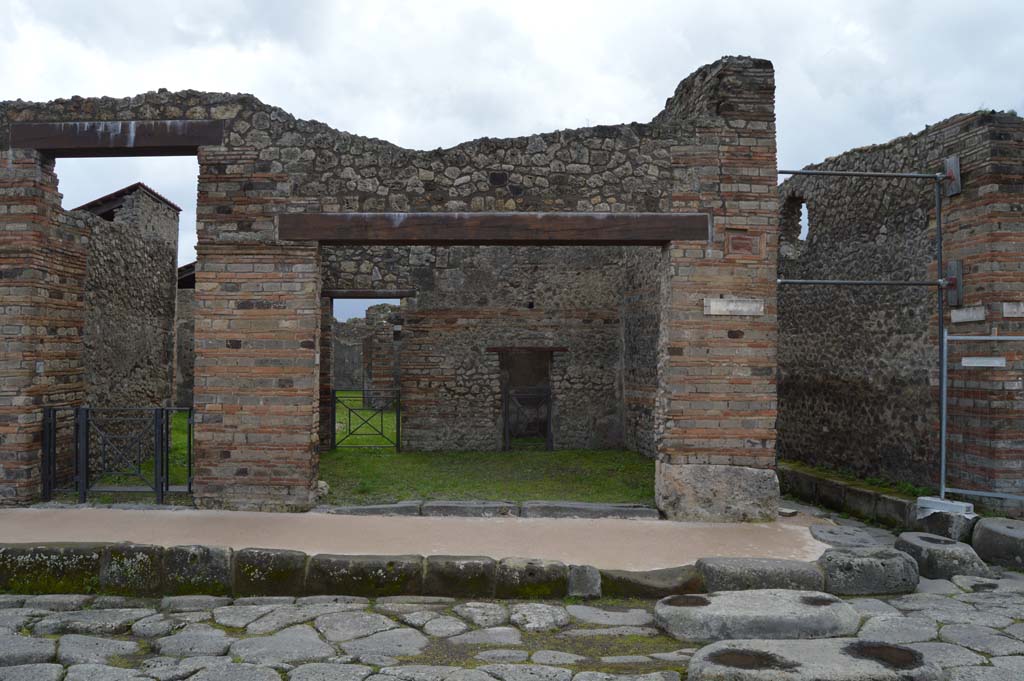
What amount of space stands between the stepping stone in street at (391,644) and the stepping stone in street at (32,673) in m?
1.42

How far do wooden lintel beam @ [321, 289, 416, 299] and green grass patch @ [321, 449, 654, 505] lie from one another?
247 cm

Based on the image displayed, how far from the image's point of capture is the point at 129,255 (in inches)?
371

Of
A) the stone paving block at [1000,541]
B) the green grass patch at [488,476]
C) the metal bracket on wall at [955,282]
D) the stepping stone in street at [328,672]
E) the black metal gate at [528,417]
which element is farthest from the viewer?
the black metal gate at [528,417]

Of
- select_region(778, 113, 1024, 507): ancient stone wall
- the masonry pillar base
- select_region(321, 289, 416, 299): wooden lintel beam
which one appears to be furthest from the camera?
select_region(321, 289, 416, 299): wooden lintel beam

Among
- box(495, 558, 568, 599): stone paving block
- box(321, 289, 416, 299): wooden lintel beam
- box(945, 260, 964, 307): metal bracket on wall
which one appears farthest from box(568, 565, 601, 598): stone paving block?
box(321, 289, 416, 299): wooden lintel beam

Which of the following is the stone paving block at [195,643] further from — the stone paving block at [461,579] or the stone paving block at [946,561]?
the stone paving block at [946,561]

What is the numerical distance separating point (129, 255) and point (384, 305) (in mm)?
10221

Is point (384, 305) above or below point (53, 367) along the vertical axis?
above

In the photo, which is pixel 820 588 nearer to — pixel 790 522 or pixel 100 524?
pixel 790 522

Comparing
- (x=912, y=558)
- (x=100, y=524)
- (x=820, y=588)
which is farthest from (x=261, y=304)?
(x=912, y=558)

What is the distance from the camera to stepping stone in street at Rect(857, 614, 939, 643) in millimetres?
4195

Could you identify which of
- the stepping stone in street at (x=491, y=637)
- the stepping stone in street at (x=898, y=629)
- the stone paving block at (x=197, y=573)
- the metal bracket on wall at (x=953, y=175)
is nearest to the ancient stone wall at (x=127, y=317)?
the stone paving block at (x=197, y=573)

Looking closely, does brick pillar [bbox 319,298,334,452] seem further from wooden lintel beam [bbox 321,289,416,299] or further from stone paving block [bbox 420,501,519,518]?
stone paving block [bbox 420,501,519,518]

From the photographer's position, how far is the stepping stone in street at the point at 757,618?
4188mm
